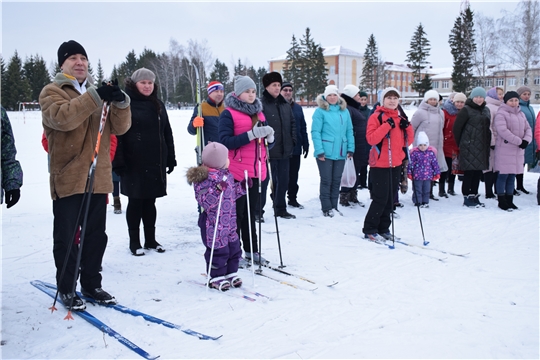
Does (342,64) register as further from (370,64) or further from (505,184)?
(505,184)

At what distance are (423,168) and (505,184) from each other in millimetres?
1459

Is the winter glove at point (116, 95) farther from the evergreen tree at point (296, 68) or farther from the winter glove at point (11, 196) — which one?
the evergreen tree at point (296, 68)

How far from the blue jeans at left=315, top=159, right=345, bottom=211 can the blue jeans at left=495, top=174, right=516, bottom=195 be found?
9.37 ft

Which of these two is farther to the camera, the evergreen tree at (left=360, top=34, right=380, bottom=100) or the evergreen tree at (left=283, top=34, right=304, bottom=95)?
the evergreen tree at (left=360, top=34, right=380, bottom=100)

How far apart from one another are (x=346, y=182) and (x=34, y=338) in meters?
5.65

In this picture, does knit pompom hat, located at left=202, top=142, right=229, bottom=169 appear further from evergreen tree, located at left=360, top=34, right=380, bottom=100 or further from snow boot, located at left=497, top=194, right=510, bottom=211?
evergreen tree, located at left=360, top=34, right=380, bottom=100

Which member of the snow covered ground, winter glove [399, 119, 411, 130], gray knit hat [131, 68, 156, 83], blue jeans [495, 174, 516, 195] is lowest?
the snow covered ground

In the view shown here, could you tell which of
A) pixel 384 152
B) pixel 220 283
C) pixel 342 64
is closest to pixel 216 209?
pixel 220 283

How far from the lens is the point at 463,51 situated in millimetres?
41406

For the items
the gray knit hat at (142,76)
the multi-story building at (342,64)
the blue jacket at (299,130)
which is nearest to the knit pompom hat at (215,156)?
the gray knit hat at (142,76)

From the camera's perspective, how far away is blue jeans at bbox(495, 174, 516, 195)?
25.0ft

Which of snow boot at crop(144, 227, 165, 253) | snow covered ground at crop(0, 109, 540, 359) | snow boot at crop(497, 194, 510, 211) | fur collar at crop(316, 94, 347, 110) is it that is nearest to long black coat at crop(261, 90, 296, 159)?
fur collar at crop(316, 94, 347, 110)

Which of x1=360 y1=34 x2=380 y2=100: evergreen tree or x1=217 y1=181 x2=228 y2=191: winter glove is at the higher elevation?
x1=360 y1=34 x2=380 y2=100: evergreen tree

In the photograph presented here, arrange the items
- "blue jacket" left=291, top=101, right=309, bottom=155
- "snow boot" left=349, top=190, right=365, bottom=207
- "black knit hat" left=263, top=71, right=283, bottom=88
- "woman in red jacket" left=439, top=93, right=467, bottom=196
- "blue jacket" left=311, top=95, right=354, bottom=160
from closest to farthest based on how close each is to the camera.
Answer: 1. "black knit hat" left=263, top=71, right=283, bottom=88
2. "blue jacket" left=311, top=95, right=354, bottom=160
3. "blue jacket" left=291, top=101, right=309, bottom=155
4. "snow boot" left=349, top=190, right=365, bottom=207
5. "woman in red jacket" left=439, top=93, right=467, bottom=196
